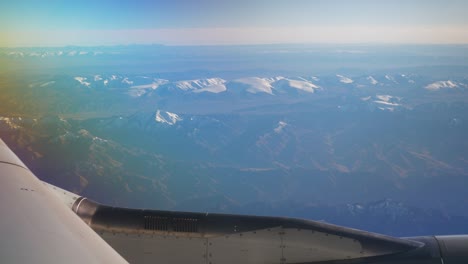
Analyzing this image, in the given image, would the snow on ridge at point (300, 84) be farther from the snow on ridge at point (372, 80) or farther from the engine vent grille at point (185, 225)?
the engine vent grille at point (185, 225)

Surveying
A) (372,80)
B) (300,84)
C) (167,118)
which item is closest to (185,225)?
(167,118)

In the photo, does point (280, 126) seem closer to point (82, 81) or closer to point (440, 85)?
point (440, 85)

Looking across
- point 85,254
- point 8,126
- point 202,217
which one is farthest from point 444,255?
point 8,126

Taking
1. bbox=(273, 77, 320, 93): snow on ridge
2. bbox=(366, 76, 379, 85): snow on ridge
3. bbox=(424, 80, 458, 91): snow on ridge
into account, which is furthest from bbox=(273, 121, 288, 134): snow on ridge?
bbox=(366, 76, 379, 85): snow on ridge

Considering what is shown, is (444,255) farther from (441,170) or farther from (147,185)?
(441,170)

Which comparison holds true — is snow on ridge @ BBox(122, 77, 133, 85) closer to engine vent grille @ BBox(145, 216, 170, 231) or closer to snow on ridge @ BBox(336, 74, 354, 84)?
snow on ridge @ BBox(336, 74, 354, 84)
